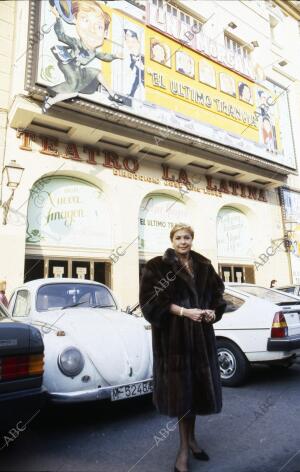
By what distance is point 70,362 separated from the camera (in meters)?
3.45

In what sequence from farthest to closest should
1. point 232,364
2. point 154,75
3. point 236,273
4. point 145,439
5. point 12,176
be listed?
point 236,273 < point 154,75 < point 12,176 < point 232,364 < point 145,439

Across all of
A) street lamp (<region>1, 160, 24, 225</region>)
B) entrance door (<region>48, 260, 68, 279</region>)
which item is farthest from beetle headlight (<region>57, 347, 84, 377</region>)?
entrance door (<region>48, 260, 68, 279</region>)

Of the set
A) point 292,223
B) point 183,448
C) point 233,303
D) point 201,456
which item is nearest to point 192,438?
point 201,456

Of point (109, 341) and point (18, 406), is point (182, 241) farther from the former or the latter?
point (18, 406)

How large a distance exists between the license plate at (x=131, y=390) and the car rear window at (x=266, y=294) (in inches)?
103

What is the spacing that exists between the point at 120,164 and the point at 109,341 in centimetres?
895

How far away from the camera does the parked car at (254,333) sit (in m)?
4.77

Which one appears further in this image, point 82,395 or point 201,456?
point 82,395

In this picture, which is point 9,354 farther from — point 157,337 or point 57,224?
point 57,224

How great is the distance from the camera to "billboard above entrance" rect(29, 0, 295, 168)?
9.91 meters

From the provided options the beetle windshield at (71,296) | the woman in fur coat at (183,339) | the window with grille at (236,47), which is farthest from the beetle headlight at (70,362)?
the window with grille at (236,47)

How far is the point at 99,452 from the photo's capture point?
2975mm

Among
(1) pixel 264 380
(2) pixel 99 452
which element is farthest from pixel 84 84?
(2) pixel 99 452

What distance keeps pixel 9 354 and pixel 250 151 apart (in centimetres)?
1311
